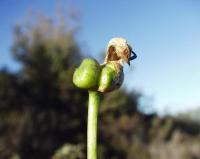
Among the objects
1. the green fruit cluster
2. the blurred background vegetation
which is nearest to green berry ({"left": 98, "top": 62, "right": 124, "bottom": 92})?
the green fruit cluster

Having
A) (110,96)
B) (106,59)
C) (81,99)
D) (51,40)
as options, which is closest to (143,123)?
(110,96)

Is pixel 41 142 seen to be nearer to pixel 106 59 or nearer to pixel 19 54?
pixel 19 54

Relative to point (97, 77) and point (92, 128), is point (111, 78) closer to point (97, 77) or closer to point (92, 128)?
point (97, 77)

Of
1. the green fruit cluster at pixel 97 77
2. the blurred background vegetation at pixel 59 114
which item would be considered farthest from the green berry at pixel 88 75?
the blurred background vegetation at pixel 59 114

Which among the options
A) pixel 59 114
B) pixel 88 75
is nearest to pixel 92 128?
pixel 88 75

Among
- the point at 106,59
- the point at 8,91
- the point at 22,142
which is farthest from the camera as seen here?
the point at 8,91
